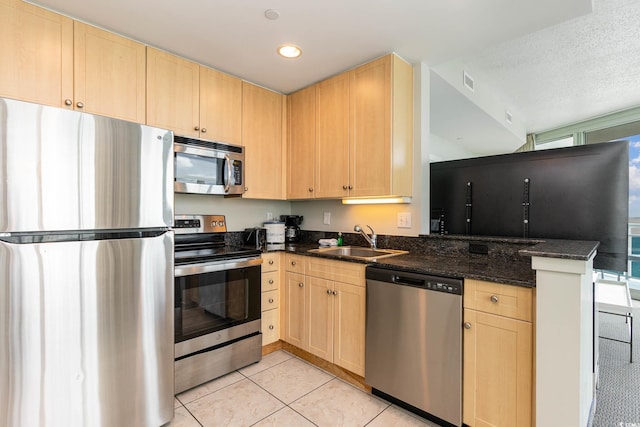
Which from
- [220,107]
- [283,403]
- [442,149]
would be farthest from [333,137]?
[442,149]

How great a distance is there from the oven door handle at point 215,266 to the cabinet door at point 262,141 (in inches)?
25.3

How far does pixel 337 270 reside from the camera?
2.22 metres

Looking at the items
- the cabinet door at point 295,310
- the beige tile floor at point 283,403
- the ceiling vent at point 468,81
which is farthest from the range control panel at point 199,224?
the ceiling vent at point 468,81

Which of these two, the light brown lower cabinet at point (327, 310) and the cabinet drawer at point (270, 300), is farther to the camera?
the cabinet drawer at point (270, 300)

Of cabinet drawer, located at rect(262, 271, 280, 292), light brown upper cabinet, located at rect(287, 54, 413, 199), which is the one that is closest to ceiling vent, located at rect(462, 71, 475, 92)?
light brown upper cabinet, located at rect(287, 54, 413, 199)

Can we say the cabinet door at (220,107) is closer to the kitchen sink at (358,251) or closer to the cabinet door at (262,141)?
the cabinet door at (262,141)

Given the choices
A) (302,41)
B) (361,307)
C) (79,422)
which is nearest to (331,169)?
(302,41)

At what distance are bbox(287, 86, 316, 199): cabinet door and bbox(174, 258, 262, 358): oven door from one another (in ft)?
2.78

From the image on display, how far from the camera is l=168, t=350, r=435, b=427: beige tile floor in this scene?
→ 1775mm

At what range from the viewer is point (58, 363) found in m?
1.37

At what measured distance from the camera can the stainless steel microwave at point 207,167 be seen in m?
2.27

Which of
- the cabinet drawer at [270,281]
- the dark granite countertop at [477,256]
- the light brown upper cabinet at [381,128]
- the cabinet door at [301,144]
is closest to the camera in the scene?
the dark granite countertop at [477,256]

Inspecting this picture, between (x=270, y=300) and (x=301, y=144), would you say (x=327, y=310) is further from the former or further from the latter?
(x=301, y=144)

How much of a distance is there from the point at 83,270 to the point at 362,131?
6.45 ft
